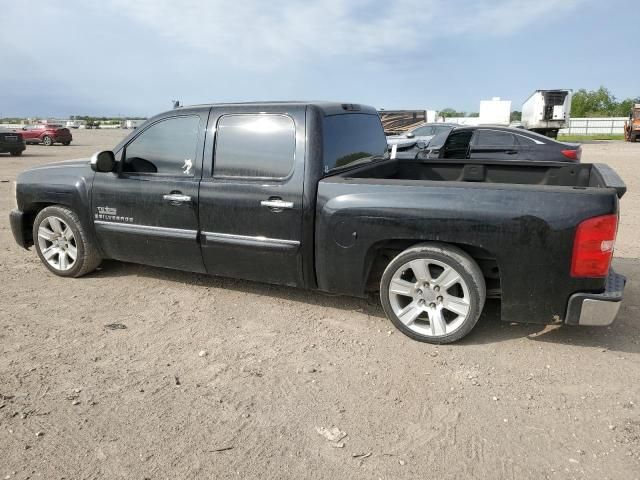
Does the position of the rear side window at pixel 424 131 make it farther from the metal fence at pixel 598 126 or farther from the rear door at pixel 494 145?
the metal fence at pixel 598 126

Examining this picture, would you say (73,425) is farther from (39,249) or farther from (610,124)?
(610,124)

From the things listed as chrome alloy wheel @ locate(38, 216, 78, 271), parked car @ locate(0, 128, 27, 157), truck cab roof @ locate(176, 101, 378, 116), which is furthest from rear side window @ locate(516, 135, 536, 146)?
parked car @ locate(0, 128, 27, 157)

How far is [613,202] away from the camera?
10.00 feet

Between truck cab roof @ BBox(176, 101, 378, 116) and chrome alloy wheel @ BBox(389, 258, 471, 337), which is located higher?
truck cab roof @ BBox(176, 101, 378, 116)

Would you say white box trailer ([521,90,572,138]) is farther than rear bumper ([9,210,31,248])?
Yes

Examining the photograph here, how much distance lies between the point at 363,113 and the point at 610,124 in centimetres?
5644

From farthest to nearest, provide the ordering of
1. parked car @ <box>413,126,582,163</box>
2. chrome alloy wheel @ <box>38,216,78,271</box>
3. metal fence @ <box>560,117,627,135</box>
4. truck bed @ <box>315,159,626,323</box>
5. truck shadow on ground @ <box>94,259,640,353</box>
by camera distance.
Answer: metal fence @ <box>560,117,627,135</box> → parked car @ <box>413,126,582,163</box> → chrome alloy wheel @ <box>38,216,78,271</box> → truck shadow on ground @ <box>94,259,640,353</box> → truck bed @ <box>315,159,626,323</box>

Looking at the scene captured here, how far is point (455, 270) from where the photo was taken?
3.47m

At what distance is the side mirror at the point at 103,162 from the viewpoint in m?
4.49

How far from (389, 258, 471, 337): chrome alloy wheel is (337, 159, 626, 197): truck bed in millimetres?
1084

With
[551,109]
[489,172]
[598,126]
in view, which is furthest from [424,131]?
[598,126]

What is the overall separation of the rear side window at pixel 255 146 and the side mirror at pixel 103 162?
109 centimetres

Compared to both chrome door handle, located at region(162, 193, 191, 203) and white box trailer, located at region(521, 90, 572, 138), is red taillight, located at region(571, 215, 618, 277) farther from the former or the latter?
white box trailer, located at region(521, 90, 572, 138)

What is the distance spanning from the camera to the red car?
28.6 m
